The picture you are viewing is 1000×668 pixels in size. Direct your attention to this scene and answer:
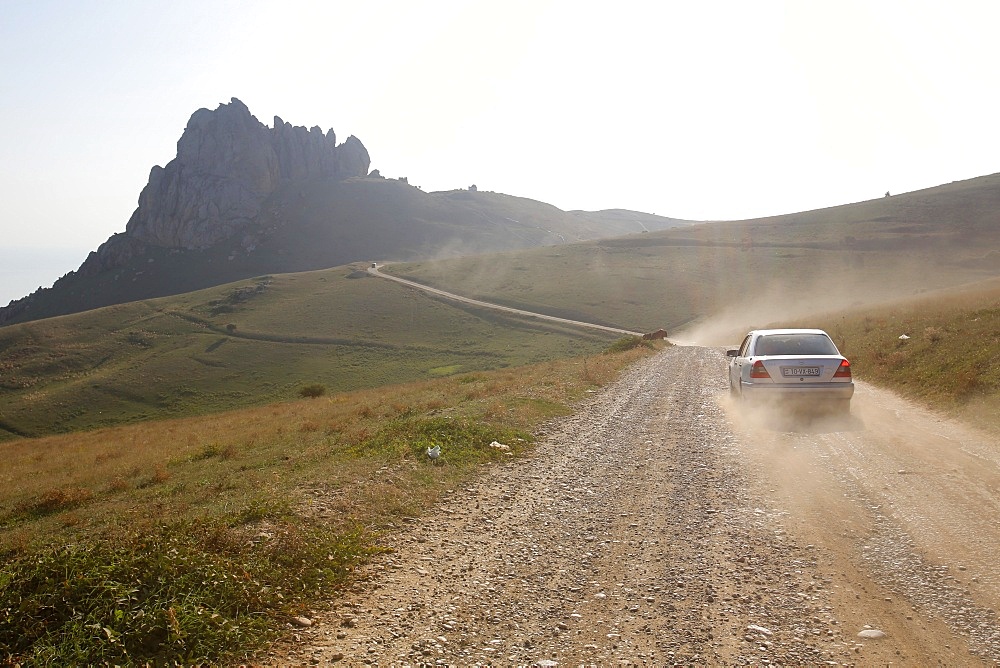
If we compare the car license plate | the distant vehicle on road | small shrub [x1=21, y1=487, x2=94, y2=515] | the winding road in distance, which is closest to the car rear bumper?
the distant vehicle on road

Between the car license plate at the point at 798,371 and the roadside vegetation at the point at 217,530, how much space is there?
5544mm

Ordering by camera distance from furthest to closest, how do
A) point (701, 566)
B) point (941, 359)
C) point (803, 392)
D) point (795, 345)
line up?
point (941, 359), point (795, 345), point (803, 392), point (701, 566)

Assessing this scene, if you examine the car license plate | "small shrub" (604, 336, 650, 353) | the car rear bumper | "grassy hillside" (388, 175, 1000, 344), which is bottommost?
"small shrub" (604, 336, 650, 353)

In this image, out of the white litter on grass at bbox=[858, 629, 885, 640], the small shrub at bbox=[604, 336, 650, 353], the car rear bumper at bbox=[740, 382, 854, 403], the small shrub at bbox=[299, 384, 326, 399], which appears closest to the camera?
the white litter on grass at bbox=[858, 629, 885, 640]

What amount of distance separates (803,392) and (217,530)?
11975 millimetres

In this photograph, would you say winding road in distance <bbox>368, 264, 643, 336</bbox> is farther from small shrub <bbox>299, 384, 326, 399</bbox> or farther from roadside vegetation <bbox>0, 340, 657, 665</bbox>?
roadside vegetation <bbox>0, 340, 657, 665</bbox>

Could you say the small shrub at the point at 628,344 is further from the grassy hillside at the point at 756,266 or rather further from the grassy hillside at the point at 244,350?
the grassy hillside at the point at 244,350

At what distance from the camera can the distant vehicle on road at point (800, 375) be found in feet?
42.8

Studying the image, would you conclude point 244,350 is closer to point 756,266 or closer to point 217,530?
point 756,266

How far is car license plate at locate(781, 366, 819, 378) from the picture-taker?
1315 cm

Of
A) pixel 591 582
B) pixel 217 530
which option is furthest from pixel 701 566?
pixel 217 530

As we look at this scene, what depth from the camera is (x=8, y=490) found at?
16297 mm

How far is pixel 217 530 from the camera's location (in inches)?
239

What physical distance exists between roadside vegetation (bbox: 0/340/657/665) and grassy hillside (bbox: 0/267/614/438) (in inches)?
2186
